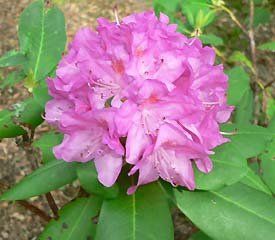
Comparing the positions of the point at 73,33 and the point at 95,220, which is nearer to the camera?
the point at 95,220

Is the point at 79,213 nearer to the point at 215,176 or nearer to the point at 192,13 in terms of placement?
the point at 215,176

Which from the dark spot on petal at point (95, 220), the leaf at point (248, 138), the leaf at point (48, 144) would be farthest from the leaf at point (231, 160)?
the leaf at point (48, 144)

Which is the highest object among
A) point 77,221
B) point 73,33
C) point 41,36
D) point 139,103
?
point 139,103

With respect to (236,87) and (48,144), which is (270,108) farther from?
(48,144)

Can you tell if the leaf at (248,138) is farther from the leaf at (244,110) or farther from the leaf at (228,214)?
the leaf at (244,110)

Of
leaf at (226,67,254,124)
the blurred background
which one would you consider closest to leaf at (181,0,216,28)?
leaf at (226,67,254,124)

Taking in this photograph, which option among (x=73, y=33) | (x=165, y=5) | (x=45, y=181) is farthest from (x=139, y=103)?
(x=73, y=33)

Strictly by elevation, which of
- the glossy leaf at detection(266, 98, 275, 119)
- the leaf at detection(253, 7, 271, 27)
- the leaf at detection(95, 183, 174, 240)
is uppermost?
the leaf at detection(95, 183, 174, 240)

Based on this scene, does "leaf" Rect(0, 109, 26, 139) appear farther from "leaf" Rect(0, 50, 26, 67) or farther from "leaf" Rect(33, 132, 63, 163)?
"leaf" Rect(0, 50, 26, 67)
